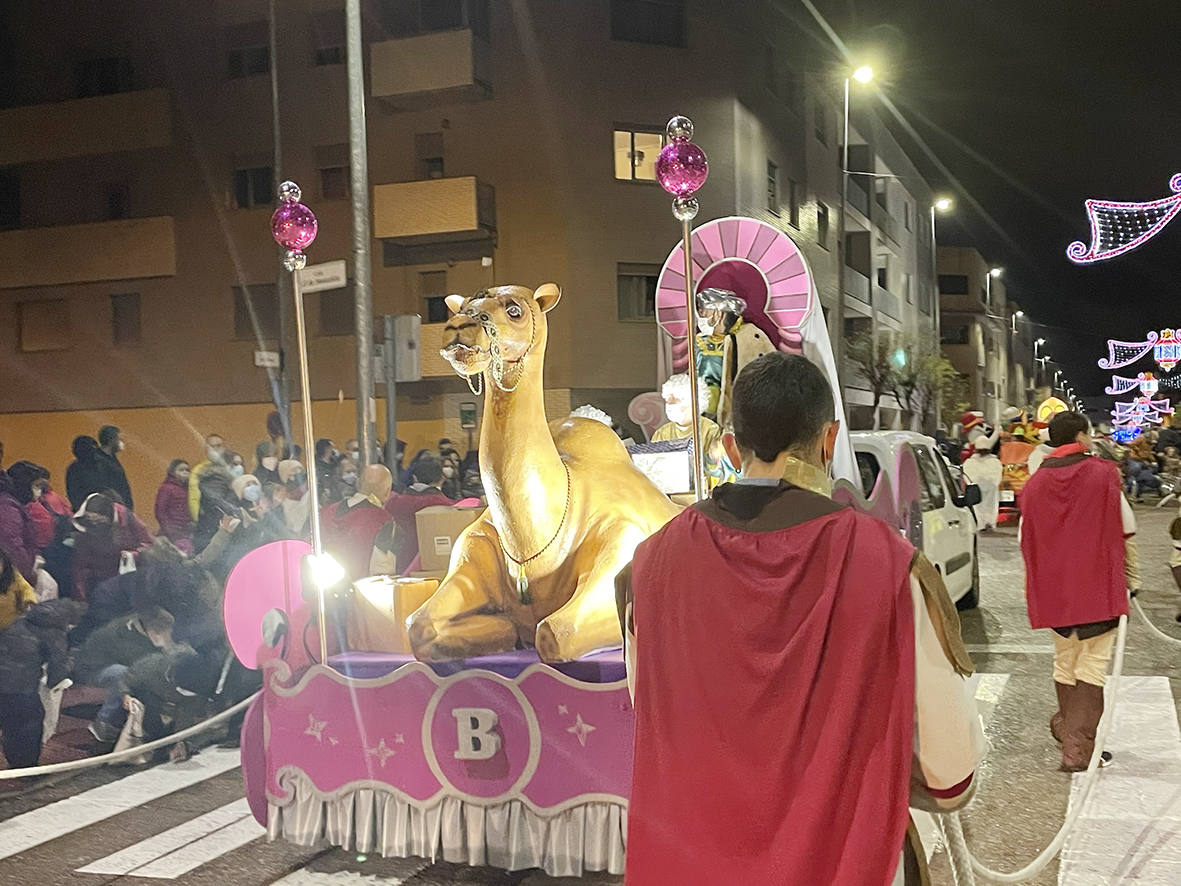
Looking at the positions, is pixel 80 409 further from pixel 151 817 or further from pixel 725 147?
pixel 151 817

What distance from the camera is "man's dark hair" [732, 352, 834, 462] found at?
2252mm

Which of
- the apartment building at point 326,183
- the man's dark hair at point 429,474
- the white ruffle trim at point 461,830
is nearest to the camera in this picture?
the white ruffle trim at point 461,830

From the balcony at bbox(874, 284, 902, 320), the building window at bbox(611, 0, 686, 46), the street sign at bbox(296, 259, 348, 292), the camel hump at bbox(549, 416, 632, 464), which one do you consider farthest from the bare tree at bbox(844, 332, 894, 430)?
the camel hump at bbox(549, 416, 632, 464)

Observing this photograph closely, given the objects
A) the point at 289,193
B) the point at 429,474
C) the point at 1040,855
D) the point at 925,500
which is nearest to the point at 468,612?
the point at 289,193

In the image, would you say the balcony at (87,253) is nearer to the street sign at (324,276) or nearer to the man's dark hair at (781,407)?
the street sign at (324,276)

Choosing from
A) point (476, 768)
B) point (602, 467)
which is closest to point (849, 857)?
point (476, 768)

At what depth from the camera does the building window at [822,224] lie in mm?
32969

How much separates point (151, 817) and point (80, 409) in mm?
22731

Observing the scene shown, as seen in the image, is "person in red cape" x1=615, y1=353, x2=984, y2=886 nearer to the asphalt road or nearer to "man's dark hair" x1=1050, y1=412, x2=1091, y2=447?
the asphalt road

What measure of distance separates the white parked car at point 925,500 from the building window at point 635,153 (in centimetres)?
1434

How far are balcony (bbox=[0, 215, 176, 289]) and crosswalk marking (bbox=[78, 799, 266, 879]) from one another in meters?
22.3

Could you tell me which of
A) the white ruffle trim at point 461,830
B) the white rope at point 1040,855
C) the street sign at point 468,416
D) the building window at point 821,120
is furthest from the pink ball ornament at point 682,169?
the building window at point 821,120

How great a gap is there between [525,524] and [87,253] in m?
24.9

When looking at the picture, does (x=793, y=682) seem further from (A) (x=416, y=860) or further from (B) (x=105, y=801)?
(B) (x=105, y=801)
